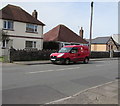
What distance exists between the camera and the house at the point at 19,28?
26.5 metres

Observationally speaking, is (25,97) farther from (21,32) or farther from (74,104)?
(21,32)

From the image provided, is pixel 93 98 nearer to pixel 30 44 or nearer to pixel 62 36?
pixel 30 44

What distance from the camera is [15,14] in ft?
94.6

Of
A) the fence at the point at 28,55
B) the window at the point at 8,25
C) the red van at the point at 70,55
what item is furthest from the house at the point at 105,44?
the red van at the point at 70,55

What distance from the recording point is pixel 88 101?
202 inches

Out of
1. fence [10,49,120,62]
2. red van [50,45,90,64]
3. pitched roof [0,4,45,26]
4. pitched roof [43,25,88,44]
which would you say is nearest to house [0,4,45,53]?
pitched roof [0,4,45,26]

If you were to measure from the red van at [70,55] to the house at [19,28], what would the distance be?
10805 millimetres

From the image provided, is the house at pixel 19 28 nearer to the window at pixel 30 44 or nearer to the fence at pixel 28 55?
the window at pixel 30 44

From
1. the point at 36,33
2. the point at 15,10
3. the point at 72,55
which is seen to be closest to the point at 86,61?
the point at 72,55

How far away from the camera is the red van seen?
57.2ft

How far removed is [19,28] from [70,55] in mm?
13587

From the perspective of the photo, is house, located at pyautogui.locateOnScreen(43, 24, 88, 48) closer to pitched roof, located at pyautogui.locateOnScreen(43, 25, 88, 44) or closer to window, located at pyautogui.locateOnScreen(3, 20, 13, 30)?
pitched roof, located at pyautogui.locateOnScreen(43, 25, 88, 44)

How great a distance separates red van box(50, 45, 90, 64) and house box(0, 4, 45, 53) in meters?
10.8

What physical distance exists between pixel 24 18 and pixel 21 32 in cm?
283
